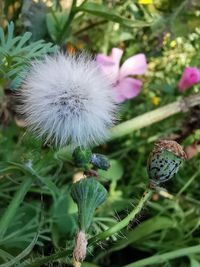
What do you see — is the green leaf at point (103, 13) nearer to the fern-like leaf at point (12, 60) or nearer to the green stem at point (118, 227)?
the fern-like leaf at point (12, 60)

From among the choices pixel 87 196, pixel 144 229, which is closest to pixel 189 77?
pixel 144 229

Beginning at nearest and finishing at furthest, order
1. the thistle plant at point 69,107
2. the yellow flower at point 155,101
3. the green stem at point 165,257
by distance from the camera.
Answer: the thistle plant at point 69,107, the green stem at point 165,257, the yellow flower at point 155,101

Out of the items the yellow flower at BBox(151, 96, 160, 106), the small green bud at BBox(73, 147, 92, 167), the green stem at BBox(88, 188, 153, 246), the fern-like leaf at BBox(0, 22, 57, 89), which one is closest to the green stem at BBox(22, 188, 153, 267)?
the green stem at BBox(88, 188, 153, 246)

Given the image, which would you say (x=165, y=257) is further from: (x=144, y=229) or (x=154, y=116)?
(x=154, y=116)

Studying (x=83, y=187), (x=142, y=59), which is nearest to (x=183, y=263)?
(x=142, y=59)

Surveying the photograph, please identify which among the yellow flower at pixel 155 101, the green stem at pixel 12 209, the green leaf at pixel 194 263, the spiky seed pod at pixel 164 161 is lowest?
the green leaf at pixel 194 263

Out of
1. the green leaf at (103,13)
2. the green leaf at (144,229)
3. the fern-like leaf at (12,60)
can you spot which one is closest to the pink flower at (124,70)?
the green leaf at (103,13)
